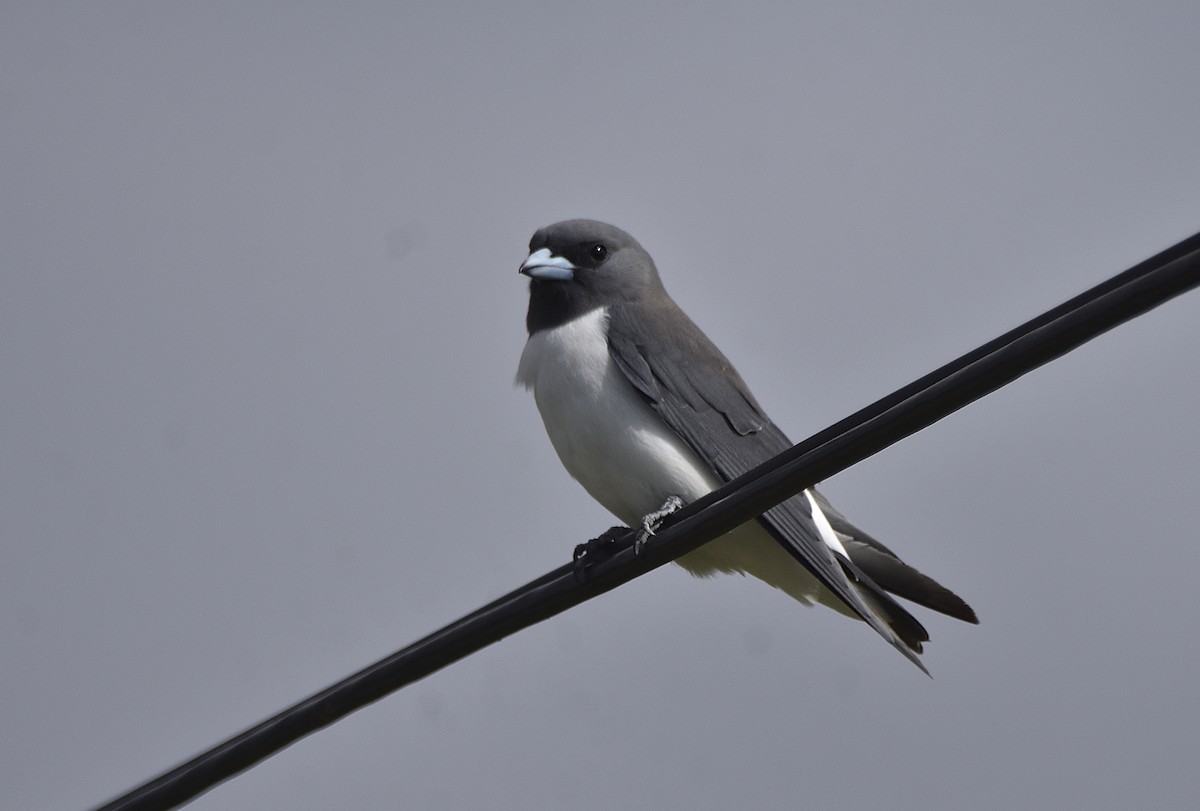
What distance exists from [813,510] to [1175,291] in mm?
2980

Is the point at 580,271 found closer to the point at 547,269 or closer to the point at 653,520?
the point at 547,269

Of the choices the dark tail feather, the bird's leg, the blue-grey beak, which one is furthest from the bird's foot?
the blue-grey beak

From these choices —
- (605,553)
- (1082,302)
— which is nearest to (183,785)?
(605,553)

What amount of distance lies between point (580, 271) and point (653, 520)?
161 cm

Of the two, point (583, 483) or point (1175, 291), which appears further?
point (583, 483)

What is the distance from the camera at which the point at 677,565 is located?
570 cm

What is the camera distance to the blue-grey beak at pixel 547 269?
593 cm

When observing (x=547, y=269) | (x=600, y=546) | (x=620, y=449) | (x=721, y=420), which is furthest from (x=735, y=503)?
(x=547, y=269)

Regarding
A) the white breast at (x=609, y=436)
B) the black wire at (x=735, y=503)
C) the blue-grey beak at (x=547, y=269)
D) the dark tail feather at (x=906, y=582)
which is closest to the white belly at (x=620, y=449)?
the white breast at (x=609, y=436)

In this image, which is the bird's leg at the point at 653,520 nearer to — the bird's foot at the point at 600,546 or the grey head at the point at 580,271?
the bird's foot at the point at 600,546

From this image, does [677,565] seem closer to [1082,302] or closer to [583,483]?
[583,483]

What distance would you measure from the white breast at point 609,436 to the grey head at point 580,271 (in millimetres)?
367

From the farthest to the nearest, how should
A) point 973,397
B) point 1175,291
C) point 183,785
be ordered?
point 183,785
point 973,397
point 1175,291

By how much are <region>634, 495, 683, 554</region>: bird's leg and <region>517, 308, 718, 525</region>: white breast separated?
0.23 feet
